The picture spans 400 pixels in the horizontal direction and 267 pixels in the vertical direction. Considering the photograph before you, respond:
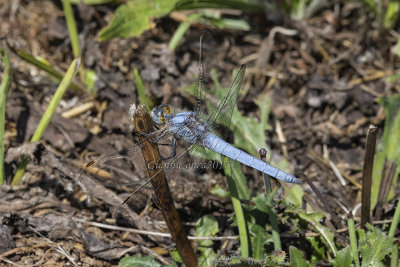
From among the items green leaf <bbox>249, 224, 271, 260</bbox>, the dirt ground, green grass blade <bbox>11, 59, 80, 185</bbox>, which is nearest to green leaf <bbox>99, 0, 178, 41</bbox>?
the dirt ground

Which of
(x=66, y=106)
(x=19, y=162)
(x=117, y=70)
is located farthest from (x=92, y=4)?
(x=19, y=162)

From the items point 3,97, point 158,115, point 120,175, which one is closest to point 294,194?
point 158,115

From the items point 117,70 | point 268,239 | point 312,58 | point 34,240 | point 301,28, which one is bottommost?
point 34,240

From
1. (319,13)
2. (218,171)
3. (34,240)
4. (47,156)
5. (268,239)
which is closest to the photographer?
(268,239)

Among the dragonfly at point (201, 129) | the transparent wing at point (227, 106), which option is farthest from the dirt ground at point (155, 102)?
the transparent wing at point (227, 106)

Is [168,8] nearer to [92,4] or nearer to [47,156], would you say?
[92,4]

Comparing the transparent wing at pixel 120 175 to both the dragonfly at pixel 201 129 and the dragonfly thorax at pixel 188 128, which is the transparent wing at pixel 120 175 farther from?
the dragonfly thorax at pixel 188 128

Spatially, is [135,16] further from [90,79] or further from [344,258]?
[344,258]
